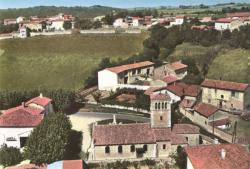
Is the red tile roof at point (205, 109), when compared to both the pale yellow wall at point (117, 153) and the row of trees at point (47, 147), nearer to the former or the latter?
the pale yellow wall at point (117, 153)

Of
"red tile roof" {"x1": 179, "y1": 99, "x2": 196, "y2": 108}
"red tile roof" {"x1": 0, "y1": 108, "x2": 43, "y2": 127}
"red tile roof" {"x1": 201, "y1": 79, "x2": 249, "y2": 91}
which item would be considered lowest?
"red tile roof" {"x1": 179, "y1": 99, "x2": 196, "y2": 108}

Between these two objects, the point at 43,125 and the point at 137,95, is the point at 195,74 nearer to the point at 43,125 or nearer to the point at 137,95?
the point at 137,95

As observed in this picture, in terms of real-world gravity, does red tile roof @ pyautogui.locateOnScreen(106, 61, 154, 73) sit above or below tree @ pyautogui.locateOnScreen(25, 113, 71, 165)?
above

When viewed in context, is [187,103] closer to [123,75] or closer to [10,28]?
[123,75]

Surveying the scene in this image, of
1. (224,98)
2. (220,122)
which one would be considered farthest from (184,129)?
A: (224,98)

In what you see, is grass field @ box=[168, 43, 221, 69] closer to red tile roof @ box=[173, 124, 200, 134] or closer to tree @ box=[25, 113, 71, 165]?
red tile roof @ box=[173, 124, 200, 134]

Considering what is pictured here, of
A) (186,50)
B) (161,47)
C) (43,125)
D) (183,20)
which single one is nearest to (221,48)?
(186,50)

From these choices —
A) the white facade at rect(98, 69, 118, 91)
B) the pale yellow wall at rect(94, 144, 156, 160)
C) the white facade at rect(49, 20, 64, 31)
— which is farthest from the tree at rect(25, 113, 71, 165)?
the white facade at rect(49, 20, 64, 31)
